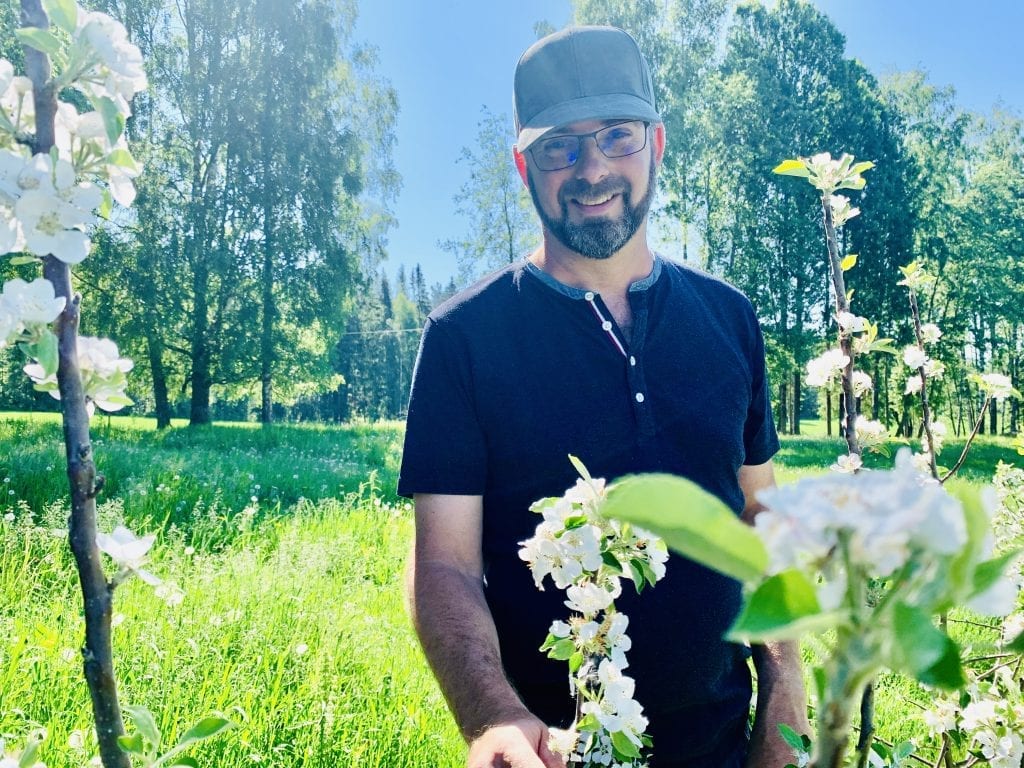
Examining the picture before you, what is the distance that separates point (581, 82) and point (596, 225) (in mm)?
477

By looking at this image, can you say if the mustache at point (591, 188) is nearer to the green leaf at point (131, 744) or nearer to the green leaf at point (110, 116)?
the green leaf at point (110, 116)

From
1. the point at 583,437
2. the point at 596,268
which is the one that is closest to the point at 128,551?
the point at 583,437

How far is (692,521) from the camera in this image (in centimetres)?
31

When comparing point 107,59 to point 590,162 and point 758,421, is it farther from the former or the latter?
point 758,421

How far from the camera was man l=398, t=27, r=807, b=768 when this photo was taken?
80.2 inches

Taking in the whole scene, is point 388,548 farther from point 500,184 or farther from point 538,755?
point 500,184

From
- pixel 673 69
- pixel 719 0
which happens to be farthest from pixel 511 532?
pixel 719 0

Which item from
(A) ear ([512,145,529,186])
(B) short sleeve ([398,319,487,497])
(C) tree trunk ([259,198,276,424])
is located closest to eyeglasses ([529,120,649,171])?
(A) ear ([512,145,529,186])

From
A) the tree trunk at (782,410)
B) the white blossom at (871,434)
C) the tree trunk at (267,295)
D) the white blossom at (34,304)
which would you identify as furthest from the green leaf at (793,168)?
the tree trunk at (782,410)

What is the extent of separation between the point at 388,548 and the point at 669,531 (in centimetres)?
525

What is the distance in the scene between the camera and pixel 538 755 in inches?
51.8

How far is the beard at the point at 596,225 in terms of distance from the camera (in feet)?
7.95

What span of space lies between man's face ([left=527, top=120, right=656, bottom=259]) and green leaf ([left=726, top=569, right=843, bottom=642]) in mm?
2176

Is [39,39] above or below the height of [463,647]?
above
